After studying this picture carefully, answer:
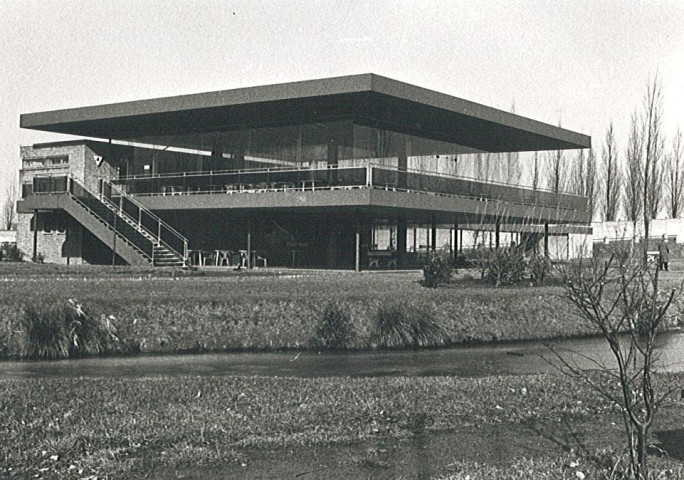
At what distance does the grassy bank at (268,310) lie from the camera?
1670cm

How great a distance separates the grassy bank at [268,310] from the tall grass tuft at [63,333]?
200mm

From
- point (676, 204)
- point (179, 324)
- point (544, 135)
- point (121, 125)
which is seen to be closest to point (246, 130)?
point (121, 125)

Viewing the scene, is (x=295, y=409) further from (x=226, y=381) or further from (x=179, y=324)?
(x=179, y=324)

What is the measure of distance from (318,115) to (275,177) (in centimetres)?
327

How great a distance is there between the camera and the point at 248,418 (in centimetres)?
833

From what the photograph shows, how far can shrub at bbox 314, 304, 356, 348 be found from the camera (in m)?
17.4

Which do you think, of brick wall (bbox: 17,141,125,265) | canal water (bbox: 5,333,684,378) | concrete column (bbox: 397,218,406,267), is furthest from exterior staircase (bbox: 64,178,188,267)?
canal water (bbox: 5,333,684,378)

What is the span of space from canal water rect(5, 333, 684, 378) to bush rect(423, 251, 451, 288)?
651 centimetres

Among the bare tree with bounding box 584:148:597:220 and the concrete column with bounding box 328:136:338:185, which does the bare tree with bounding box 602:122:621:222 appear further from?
the concrete column with bounding box 328:136:338:185

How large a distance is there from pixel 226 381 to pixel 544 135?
113 ft

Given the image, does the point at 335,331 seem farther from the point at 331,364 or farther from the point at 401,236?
the point at 401,236

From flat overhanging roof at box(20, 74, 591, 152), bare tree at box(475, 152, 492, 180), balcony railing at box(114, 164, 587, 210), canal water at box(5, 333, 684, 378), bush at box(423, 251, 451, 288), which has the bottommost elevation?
canal water at box(5, 333, 684, 378)

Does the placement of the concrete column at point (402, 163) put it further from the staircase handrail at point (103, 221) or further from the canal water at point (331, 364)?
the canal water at point (331, 364)

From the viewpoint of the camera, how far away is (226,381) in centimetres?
1055
